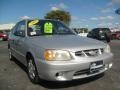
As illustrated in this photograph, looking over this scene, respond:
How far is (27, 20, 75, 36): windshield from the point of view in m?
6.54

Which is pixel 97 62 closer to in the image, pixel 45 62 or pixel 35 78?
pixel 45 62

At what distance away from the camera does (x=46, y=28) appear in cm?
673

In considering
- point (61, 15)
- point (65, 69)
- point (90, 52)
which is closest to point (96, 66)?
point (90, 52)

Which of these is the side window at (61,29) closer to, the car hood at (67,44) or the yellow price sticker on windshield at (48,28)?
the yellow price sticker on windshield at (48,28)

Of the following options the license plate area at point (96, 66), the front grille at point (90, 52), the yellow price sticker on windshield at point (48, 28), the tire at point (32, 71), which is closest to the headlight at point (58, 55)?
the front grille at point (90, 52)

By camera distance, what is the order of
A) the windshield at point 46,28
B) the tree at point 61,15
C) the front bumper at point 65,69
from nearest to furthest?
the front bumper at point 65,69 < the windshield at point 46,28 < the tree at point 61,15

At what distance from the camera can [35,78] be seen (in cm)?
555

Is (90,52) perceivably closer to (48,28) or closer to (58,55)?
(58,55)

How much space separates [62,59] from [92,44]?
855mm

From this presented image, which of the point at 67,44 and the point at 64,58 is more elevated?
the point at 67,44

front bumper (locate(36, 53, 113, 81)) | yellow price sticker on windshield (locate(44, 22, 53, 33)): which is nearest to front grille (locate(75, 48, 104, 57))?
front bumper (locate(36, 53, 113, 81))

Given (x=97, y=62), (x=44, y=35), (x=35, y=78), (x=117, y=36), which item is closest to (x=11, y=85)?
(x=35, y=78)

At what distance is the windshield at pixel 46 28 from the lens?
6536mm

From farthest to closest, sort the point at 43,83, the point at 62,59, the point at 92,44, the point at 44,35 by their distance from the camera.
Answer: the point at 44,35, the point at 43,83, the point at 92,44, the point at 62,59
